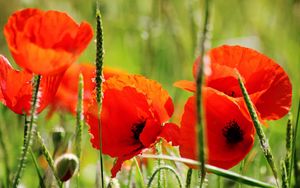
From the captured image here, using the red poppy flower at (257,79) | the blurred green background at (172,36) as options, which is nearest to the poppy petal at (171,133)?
the red poppy flower at (257,79)

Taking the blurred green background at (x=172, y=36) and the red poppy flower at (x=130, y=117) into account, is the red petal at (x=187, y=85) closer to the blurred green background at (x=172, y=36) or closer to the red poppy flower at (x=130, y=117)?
the red poppy flower at (x=130, y=117)

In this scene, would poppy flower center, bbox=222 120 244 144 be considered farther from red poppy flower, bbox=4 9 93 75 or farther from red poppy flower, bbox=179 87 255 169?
red poppy flower, bbox=4 9 93 75

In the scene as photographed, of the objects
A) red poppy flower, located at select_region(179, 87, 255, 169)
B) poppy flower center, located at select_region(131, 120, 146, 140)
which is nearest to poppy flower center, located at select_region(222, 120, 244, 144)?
red poppy flower, located at select_region(179, 87, 255, 169)

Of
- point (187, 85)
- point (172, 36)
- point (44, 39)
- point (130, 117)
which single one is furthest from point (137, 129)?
point (172, 36)

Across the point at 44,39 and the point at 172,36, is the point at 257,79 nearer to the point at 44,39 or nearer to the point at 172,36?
the point at 44,39

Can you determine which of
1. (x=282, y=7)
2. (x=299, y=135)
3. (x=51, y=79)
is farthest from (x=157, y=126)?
(x=282, y=7)
